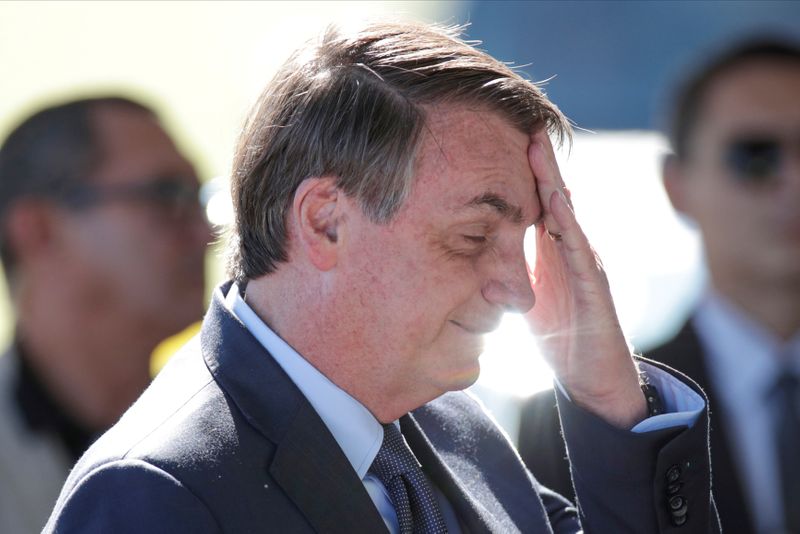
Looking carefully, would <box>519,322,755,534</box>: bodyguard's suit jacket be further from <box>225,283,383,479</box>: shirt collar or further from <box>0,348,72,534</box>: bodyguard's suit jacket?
<box>0,348,72,534</box>: bodyguard's suit jacket

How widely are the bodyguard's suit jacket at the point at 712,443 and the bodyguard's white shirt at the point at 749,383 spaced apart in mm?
31

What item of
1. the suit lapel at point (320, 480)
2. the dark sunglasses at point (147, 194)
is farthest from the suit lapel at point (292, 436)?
the dark sunglasses at point (147, 194)

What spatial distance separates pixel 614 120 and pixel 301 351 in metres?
3.32

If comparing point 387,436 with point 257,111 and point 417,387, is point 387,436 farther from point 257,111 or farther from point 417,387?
point 257,111

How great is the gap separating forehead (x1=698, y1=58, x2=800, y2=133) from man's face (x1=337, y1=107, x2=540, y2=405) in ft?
7.32

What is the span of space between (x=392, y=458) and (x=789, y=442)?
1.90 metres

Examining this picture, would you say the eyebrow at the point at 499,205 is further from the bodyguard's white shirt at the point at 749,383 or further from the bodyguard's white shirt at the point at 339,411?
the bodyguard's white shirt at the point at 749,383

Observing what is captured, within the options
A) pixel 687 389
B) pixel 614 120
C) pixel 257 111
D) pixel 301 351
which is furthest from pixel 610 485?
pixel 614 120

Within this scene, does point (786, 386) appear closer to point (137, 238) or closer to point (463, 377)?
point (463, 377)

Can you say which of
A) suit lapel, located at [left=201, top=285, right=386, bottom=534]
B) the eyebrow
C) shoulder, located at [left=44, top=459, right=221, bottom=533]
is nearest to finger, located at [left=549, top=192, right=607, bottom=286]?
the eyebrow

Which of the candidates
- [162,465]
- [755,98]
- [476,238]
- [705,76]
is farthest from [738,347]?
[162,465]

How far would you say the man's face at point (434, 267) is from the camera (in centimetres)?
187

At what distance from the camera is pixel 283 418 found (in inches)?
70.0

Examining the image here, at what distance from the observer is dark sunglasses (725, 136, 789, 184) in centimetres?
385
